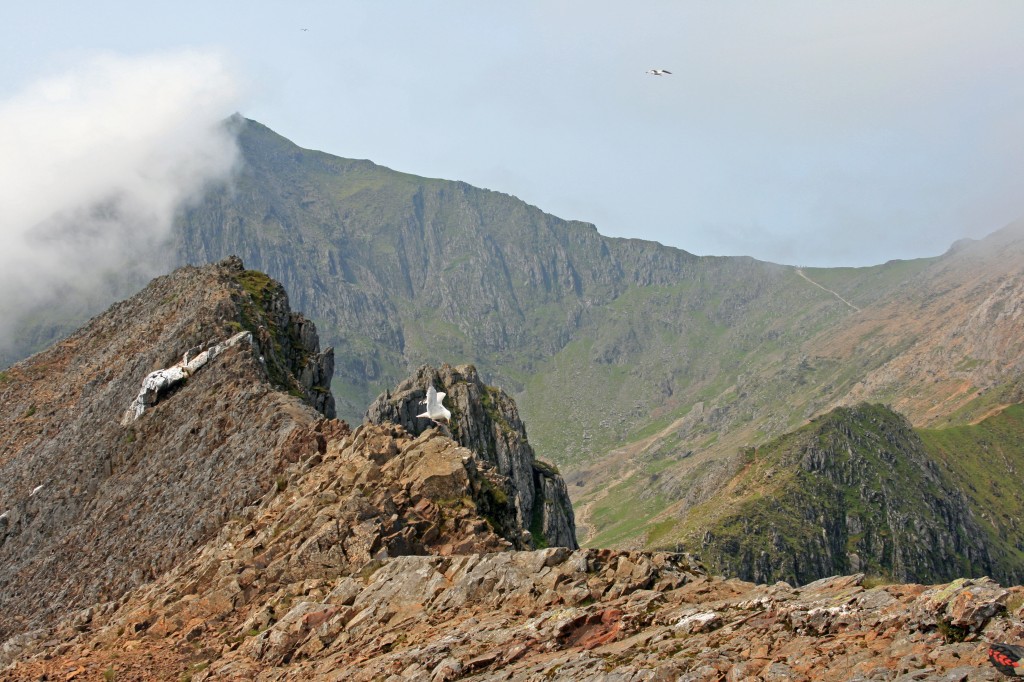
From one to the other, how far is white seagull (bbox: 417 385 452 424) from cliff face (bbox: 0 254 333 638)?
33.7 meters

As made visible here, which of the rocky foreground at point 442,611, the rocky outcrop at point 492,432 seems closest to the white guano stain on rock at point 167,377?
the rocky foreground at point 442,611

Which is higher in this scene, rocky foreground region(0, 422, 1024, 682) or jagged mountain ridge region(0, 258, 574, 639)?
jagged mountain ridge region(0, 258, 574, 639)

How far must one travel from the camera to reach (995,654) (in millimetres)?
19000

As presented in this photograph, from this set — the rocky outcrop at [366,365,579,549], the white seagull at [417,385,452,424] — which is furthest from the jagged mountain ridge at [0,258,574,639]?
the rocky outcrop at [366,365,579,549]

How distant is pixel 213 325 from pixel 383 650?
47.5 m

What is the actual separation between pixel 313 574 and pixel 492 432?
9812 centimetres

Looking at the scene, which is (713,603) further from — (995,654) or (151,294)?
(151,294)

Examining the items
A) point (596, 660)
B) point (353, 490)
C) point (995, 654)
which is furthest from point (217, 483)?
point (995, 654)

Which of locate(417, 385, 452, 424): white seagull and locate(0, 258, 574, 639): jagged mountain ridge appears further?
locate(417, 385, 452, 424): white seagull

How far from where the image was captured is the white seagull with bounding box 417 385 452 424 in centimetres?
12241

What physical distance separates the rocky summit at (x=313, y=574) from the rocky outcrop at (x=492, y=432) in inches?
1571

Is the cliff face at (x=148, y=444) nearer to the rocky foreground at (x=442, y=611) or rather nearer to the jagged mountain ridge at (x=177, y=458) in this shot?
the jagged mountain ridge at (x=177, y=458)

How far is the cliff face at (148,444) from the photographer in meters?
51.3

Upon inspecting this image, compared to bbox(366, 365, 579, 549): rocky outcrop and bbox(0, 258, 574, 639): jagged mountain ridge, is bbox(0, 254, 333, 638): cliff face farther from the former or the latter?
bbox(366, 365, 579, 549): rocky outcrop
